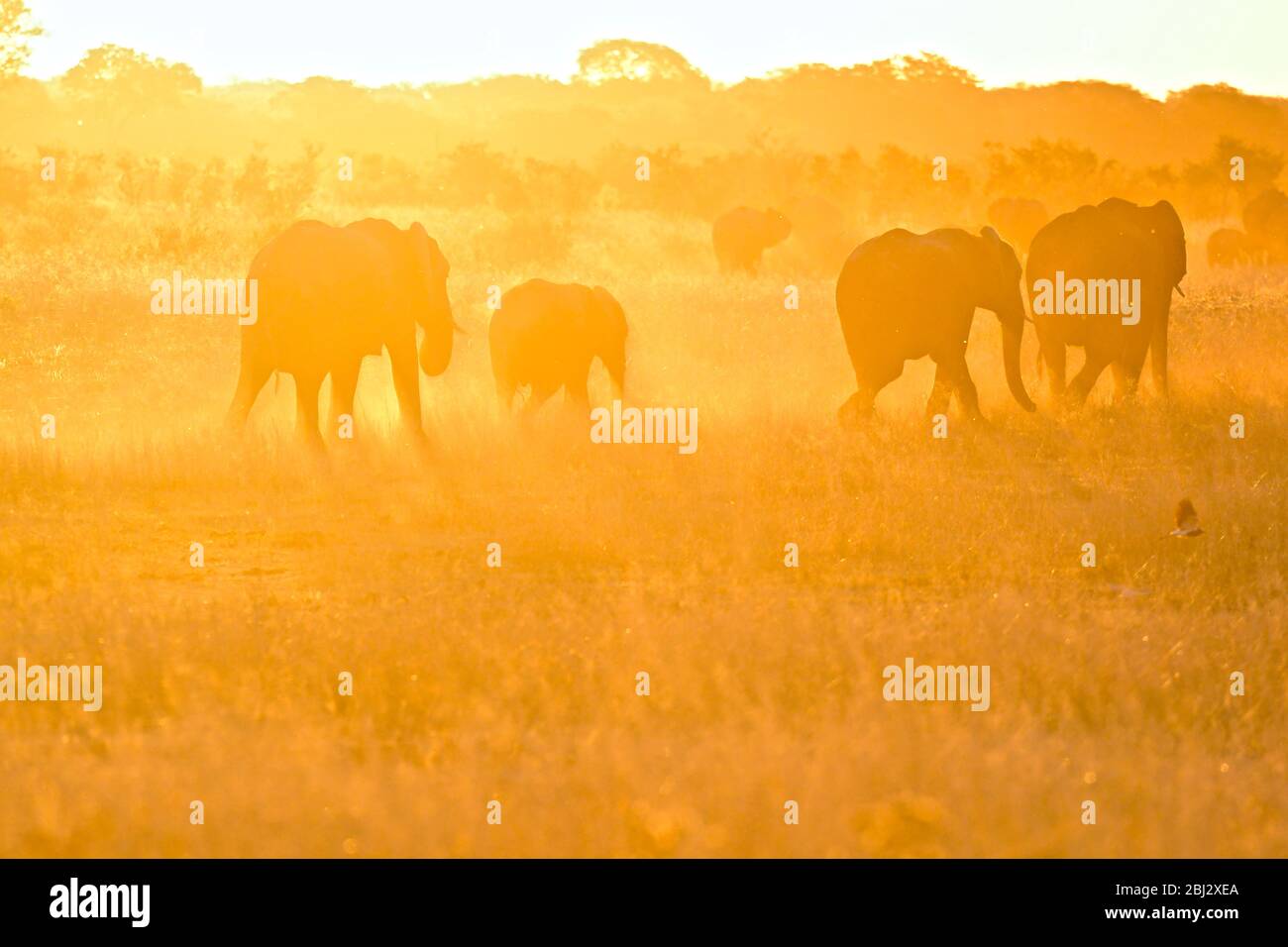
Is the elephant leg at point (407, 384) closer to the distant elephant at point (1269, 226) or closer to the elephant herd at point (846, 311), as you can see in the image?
the elephant herd at point (846, 311)

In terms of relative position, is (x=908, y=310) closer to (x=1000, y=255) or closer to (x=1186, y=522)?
(x=1000, y=255)

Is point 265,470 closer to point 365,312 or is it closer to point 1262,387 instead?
point 365,312

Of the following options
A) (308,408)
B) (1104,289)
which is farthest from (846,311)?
(308,408)

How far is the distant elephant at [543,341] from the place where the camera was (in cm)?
1302

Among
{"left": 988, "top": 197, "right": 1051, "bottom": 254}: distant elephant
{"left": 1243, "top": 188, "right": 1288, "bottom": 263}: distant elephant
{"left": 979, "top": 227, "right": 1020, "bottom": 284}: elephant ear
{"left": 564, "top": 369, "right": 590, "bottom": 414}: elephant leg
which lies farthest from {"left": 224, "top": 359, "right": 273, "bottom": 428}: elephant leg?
{"left": 1243, "top": 188, "right": 1288, "bottom": 263}: distant elephant

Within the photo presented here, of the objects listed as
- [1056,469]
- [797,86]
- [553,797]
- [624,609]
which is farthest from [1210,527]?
[797,86]

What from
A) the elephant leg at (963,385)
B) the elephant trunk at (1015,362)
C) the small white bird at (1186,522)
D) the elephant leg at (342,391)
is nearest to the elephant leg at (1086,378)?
the elephant trunk at (1015,362)

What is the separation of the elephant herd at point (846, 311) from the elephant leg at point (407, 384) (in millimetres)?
10

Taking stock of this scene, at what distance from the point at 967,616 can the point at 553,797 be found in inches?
107

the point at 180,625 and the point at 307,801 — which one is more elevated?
the point at 180,625

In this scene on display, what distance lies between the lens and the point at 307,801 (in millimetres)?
5445

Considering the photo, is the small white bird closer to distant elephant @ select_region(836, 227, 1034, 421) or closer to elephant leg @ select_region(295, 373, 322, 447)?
distant elephant @ select_region(836, 227, 1034, 421)

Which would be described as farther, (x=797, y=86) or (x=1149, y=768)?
(x=797, y=86)

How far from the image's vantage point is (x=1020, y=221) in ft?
112
